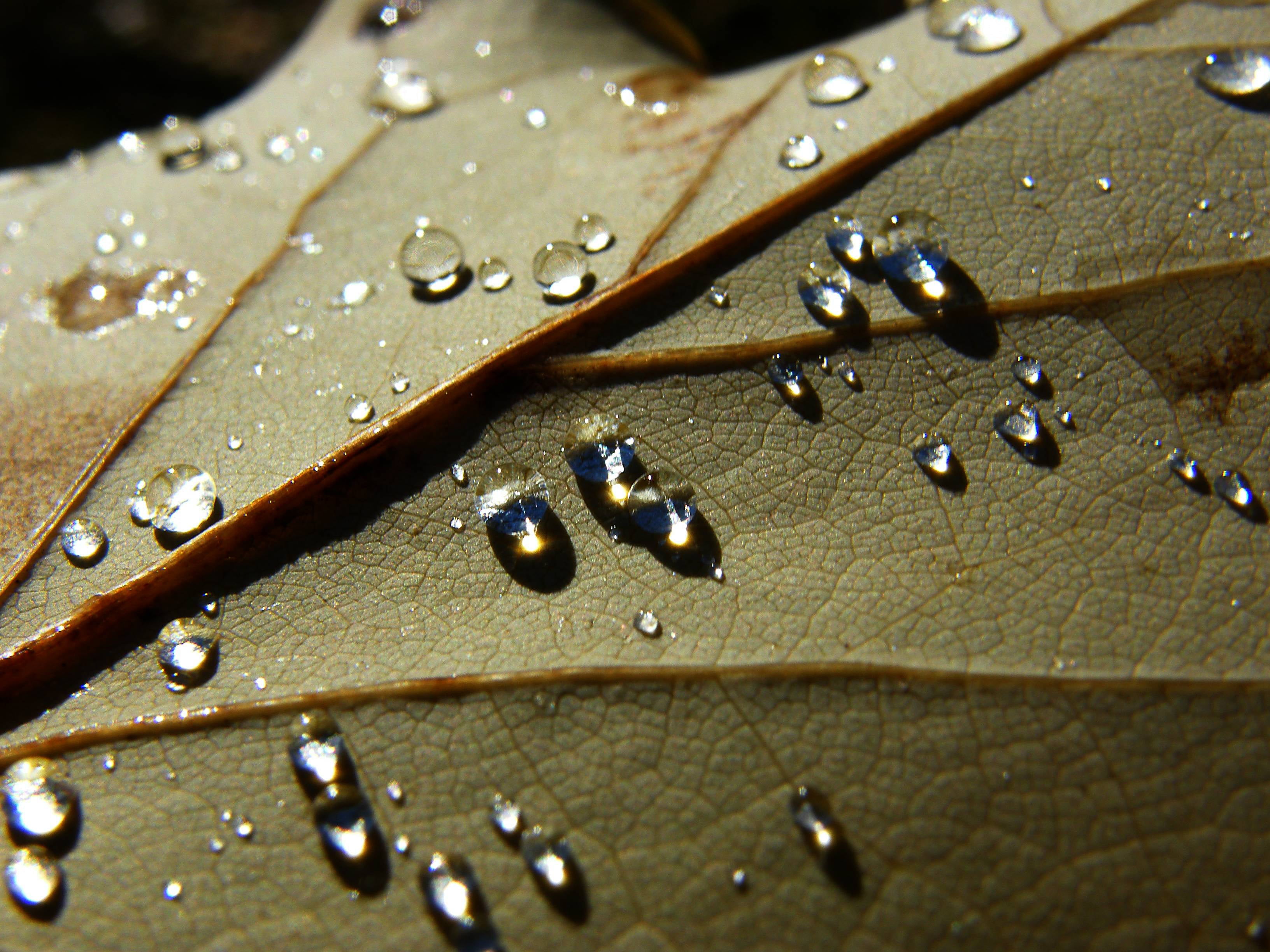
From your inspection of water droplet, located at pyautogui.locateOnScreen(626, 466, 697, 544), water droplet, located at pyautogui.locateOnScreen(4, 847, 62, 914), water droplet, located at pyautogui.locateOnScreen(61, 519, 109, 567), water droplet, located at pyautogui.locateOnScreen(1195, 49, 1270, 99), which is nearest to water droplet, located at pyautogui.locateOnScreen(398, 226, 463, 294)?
water droplet, located at pyautogui.locateOnScreen(626, 466, 697, 544)

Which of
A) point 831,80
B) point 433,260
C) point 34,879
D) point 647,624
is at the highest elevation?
point 831,80

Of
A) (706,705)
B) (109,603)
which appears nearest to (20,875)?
(109,603)

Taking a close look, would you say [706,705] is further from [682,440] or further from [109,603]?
[109,603]

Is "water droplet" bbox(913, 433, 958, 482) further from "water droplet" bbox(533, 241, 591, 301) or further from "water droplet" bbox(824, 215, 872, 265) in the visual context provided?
"water droplet" bbox(533, 241, 591, 301)

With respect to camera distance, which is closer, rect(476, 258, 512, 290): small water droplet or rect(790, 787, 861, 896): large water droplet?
rect(790, 787, 861, 896): large water droplet

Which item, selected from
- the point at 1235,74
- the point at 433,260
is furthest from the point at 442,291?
the point at 1235,74

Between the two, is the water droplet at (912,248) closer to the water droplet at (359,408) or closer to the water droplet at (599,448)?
the water droplet at (599,448)

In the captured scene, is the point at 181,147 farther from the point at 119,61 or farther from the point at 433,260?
the point at 119,61
